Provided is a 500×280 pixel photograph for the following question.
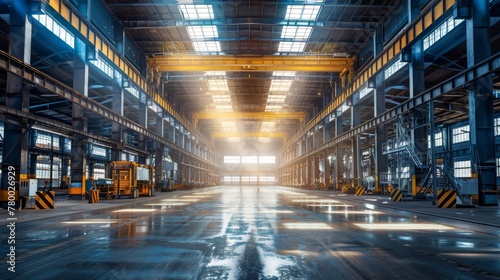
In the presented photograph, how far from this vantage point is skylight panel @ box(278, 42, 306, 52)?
37959 mm

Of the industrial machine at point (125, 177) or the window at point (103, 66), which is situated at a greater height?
the window at point (103, 66)

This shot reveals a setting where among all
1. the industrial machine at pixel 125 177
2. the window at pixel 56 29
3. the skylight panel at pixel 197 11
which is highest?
the skylight panel at pixel 197 11

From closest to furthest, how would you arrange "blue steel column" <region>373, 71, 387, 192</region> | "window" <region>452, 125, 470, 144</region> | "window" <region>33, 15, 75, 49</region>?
1. "window" <region>33, 15, 75, 49</region>
2. "blue steel column" <region>373, 71, 387, 192</region>
3. "window" <region>452, 125, 470, 144</region>

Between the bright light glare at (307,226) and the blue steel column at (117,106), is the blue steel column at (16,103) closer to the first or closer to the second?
the blue steel column at (117,106)

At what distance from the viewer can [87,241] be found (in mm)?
9719

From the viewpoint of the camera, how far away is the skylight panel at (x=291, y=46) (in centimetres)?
3796

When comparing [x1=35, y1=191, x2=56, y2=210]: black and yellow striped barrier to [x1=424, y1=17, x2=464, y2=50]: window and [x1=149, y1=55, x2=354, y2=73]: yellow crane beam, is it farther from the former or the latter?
[x1=424, y1=17, x2=464, y2=50]: window

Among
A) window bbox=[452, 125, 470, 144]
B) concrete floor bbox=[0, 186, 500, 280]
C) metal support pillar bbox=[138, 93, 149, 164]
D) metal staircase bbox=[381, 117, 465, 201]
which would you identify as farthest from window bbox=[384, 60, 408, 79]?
metal support pillar bbox=[138, 93, 149, 164]

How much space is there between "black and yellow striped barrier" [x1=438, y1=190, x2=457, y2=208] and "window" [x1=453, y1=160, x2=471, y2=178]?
24591 millimetres

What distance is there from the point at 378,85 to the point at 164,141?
24687 mm

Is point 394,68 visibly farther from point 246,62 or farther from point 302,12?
point 246,62

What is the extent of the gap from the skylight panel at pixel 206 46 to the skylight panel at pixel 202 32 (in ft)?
5.45

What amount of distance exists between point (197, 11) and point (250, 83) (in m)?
19.4

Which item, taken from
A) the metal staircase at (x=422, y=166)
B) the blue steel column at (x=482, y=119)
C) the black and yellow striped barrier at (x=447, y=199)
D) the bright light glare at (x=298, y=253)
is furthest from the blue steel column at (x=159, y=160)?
the bright light glare at (x=298, y=253)
